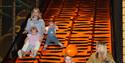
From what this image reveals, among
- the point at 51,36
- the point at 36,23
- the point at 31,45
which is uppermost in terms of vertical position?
the point at 36,23

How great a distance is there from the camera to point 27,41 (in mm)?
6176

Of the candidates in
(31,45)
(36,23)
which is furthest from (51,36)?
(31,45)

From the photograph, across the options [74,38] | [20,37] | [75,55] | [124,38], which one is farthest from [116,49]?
[20,37]

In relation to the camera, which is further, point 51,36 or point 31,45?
point 51,36

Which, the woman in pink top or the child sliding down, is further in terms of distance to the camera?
the child sliding down

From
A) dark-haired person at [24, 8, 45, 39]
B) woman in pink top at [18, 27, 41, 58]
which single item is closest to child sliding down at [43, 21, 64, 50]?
dark-haired person at [24, 8, 45, 39]

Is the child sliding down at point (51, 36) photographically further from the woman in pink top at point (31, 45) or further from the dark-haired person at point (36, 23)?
the woman in pink top at point (31, 45)

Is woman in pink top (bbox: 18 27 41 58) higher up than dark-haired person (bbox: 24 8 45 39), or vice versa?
dark-haired person (bbox: 24 8 45 39)

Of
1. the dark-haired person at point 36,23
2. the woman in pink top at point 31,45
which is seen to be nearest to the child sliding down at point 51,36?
the dark-haired person at point 36,23

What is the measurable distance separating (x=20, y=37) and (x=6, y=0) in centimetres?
205

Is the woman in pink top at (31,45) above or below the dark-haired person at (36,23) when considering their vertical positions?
below

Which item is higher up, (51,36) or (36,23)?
(36,23)

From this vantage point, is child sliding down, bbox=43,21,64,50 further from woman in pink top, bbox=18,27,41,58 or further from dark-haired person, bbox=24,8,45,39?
woman in pink top, bbox=18,27,41,58

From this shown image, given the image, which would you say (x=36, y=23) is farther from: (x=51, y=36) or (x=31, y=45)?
(x=31, y=45)
